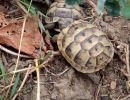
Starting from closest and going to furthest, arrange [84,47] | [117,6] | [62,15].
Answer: [117,6] → [84,47] → [62,15]

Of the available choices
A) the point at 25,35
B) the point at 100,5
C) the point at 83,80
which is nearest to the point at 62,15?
the point at 25,35

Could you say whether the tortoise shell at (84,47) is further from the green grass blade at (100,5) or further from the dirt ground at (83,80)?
the green grass blade at (100,5)

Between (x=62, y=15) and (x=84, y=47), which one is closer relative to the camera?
(x=84, y=47)

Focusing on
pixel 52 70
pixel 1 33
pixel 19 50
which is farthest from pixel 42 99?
pixel 1 33

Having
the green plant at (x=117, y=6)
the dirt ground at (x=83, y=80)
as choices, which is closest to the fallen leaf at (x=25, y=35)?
the dirt ground at (x=83, y=80)

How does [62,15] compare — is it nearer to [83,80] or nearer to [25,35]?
[25,35]

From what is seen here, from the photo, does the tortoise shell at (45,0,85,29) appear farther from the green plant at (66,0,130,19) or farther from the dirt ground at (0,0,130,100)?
the green plant at (66,0,130,19)
